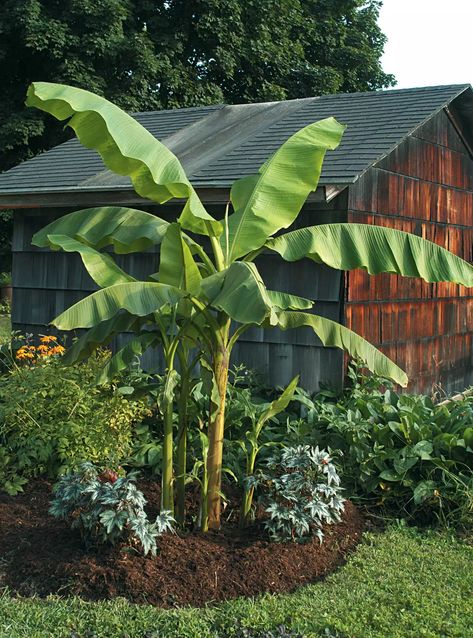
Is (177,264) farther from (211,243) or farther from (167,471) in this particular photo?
(167,471)

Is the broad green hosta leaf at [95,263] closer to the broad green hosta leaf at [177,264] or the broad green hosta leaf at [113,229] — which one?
the broad green hosta leaf at [113,229]

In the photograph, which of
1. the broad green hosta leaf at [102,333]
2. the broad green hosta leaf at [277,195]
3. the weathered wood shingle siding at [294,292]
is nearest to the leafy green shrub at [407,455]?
the weathered wood shingle siding at [294,292]

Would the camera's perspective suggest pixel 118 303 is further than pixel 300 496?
No

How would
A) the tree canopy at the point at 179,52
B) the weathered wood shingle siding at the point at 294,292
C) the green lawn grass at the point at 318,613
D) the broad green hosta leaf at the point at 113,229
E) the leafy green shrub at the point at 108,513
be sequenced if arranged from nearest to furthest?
1. the green lawn grass at the point at 318,613
2. the leafy green shrub at the point at 108,513
3. the broad green hosta leaf at the point at 113,229
4. the weathered wood shingle siding at the point at 294,292
5. the tree canopy at the point at 179,52

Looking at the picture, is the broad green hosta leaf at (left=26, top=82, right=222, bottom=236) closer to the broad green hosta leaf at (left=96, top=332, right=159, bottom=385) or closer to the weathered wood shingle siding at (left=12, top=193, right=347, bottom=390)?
the broad green hosta leaf at (left=96, top=332, right=159, bottom=385)

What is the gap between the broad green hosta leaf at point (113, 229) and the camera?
648 centimetres

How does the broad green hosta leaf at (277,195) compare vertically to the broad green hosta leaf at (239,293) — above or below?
above

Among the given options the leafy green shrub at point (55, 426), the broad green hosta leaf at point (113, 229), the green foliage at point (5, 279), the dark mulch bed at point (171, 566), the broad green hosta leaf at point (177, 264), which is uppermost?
the green foliage at point (5, 279)

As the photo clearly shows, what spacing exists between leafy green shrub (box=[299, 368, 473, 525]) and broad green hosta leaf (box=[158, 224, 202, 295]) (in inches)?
87.7

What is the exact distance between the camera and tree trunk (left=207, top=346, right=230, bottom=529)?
19.6 feet

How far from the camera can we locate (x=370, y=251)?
6.34 m

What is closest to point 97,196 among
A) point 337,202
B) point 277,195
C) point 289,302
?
point 337,202

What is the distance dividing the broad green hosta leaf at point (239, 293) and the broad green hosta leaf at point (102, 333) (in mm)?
911

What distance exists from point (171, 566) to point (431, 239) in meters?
6.94
